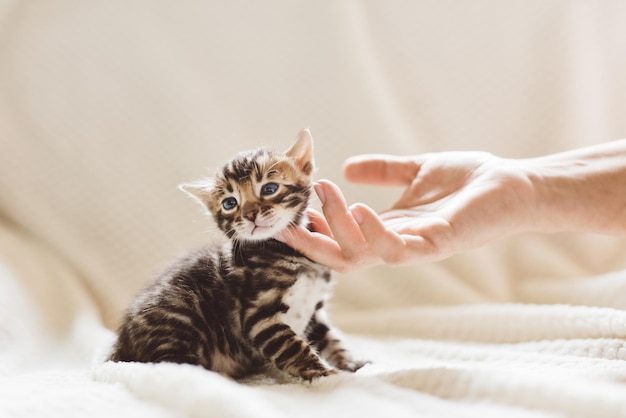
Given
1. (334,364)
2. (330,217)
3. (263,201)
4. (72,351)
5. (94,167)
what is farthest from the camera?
(94,167)

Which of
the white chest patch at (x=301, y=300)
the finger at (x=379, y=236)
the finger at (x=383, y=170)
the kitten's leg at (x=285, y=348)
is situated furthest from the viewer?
the finger at (x=383, y=170)

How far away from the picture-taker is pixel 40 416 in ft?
3.79

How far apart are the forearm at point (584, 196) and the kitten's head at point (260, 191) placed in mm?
640

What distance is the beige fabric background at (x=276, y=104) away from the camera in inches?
89.7

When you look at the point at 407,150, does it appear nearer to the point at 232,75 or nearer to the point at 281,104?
the point at 281,104

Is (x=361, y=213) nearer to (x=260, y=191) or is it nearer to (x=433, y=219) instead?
(x=433, y=219)

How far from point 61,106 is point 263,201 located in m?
1.17

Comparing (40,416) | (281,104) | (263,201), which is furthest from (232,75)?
(40,416)

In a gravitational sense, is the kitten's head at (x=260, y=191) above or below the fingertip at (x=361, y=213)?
above

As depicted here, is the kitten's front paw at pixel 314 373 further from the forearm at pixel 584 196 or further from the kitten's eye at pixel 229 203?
the forearm at pixel 584 196

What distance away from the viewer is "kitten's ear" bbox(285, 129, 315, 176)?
172cm

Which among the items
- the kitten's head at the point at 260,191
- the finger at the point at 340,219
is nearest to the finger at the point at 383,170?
the kitten's head at the point at 260,191

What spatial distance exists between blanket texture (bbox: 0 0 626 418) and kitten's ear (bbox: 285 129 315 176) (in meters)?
0.58

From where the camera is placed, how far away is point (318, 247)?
5.19ft
